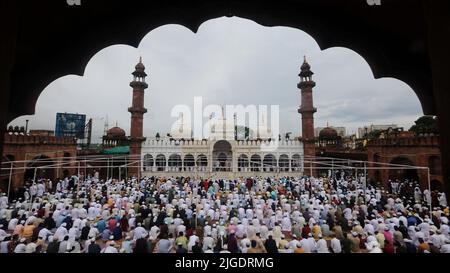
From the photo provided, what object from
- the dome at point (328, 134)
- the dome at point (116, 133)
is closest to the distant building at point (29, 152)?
the dome at point (116, 133)

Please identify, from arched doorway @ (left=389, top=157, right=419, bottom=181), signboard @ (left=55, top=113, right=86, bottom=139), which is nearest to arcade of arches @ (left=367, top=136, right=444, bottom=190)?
arched doorway @ (left=389, top=157, right=419, bottom=181)

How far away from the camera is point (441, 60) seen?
3.28 ft

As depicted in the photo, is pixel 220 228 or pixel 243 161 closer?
pixel 220 228

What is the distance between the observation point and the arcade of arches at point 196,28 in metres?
1.67

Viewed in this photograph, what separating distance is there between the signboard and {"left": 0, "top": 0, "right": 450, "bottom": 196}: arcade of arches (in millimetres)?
43757

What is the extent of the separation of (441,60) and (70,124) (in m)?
48.3

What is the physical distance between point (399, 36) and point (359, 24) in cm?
30

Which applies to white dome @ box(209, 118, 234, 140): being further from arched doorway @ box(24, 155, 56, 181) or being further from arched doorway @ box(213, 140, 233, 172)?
arched doorway @ box(24, 155, 56, 181)

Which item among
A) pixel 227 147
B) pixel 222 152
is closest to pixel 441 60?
pixel 227 147

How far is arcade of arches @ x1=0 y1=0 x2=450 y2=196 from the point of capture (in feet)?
5.48

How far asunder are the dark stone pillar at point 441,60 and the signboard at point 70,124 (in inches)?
1797

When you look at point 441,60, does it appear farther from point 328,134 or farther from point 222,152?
point 328,134
